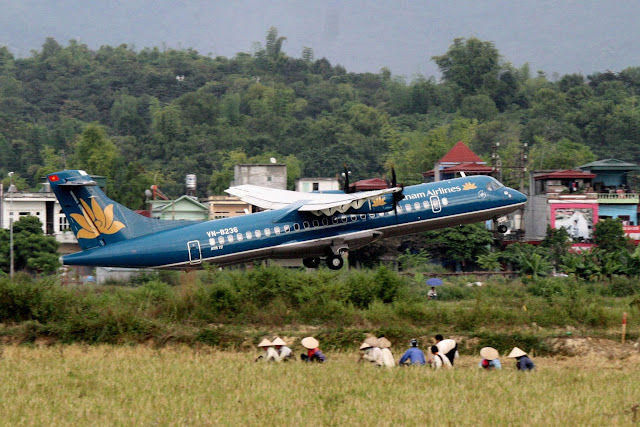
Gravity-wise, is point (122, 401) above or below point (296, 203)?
below

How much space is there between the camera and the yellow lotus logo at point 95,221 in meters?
44.1

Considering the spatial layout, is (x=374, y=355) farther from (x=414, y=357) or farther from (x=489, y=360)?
(x=489, y=360)

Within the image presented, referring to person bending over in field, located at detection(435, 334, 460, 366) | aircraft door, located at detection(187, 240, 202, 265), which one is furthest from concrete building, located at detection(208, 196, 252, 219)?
person bending over in field, located at detection(435, 334, 460, 366)

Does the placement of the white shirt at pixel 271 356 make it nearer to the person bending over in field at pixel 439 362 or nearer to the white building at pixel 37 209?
the person bending over in field at pixel 439 362

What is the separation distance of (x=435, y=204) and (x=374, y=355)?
67.7 feet

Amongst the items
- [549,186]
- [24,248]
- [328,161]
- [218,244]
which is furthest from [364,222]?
[328,161]

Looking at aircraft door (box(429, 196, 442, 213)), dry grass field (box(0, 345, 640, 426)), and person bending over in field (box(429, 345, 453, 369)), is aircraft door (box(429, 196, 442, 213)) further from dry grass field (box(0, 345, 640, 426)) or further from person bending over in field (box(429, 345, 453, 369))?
person bending over in field (box(429, 345, 453, 369))

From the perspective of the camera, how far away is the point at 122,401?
24.0m

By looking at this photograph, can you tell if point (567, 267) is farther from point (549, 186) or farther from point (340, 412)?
point (340, 412)

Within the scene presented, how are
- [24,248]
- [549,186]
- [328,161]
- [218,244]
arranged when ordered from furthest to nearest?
1. [328,161]
2. [549,186]
3. [24,248]
4. [218,244]

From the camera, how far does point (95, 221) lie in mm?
44062

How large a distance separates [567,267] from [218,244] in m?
29.3

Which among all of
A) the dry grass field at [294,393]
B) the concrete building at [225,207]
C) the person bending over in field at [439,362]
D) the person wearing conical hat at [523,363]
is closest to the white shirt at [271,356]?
the dry grass field at [294,393]

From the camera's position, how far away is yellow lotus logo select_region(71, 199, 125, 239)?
1735 inches
